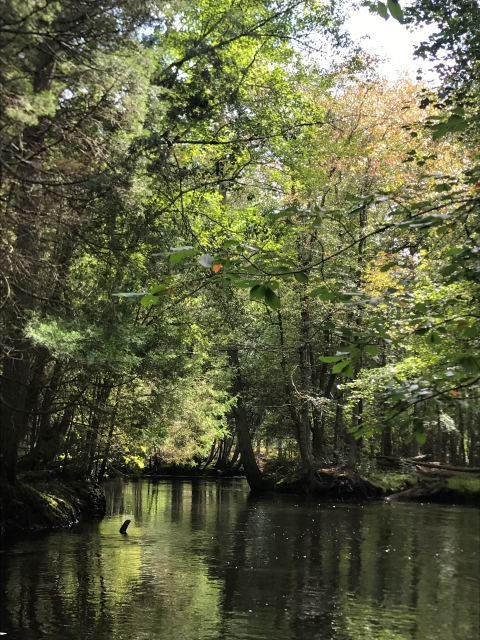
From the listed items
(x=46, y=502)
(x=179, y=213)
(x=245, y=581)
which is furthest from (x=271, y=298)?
(x=46, y=502)

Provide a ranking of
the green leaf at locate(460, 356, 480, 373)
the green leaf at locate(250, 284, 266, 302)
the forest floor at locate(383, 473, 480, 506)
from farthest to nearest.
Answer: the forest floor at locate(383, 473, 480, 506) < the green leaf at locate(460, 356, 480, 373) < the green leaf at locate(250, 284, 266, 302)

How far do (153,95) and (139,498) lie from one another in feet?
54.4

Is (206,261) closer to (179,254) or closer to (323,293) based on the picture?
(179,254)

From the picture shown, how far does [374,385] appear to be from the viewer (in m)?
13.7

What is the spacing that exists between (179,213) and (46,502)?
742 cm

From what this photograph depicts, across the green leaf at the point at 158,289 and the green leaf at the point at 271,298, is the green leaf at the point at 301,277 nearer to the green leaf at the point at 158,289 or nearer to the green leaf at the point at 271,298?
the green leaf at the point at 271,298

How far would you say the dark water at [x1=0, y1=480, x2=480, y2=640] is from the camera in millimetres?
6836

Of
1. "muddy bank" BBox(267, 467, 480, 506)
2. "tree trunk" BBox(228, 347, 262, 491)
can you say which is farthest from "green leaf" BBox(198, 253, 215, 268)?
"tree trunk" BBox(228, 347, 262, 491)

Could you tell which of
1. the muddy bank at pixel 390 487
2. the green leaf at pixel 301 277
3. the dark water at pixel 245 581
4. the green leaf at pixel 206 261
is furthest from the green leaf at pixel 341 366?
the muddy bank at pixel 390 487

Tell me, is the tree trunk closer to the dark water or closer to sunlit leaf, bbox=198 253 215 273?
the dark water

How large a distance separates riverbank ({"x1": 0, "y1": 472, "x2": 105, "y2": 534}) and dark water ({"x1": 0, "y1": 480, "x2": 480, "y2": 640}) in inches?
28.9

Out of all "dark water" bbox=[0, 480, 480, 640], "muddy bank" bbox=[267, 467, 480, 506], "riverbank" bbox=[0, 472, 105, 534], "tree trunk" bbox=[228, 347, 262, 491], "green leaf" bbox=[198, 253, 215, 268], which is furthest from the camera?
"tree trunk" bbox=[228, 347, 262, 491]

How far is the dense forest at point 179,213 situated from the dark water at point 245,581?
7.51 ft

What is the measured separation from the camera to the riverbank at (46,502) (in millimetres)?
12484
